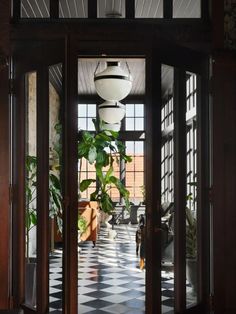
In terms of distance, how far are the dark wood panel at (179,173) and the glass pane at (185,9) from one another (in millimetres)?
569

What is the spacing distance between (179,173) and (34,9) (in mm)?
1912

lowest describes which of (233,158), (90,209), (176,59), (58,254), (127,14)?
(58,254)

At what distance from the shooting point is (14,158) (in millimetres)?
4262

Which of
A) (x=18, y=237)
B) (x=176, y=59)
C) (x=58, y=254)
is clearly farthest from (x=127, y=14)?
(x=58, y=254)

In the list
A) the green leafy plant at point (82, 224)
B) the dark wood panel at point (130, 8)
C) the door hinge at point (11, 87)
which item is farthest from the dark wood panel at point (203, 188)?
the green leafy plant at point (82, 224)

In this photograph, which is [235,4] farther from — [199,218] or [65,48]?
[199,218]

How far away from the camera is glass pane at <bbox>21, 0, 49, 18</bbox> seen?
4254 millimetres

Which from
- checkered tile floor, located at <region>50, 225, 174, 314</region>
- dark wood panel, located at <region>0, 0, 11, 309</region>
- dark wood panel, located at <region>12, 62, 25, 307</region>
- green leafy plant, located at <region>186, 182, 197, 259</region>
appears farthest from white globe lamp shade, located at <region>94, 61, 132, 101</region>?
checkered tile floor, located at <region>50, 225, 174, 314</region>

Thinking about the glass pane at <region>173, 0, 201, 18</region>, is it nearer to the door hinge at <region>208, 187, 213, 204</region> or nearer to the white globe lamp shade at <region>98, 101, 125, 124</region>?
the door hinge at <region>208, 187, 213, 204</region>

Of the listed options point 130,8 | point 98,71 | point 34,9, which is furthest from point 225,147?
point 98,71

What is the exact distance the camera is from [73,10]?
431 cm

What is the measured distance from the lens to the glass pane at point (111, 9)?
433cm

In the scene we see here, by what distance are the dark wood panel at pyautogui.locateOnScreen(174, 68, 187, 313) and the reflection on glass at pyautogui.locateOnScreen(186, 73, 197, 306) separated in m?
0.06

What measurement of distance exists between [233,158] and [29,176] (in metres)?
1.93
